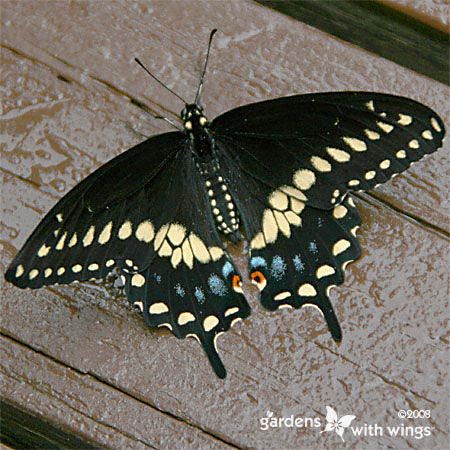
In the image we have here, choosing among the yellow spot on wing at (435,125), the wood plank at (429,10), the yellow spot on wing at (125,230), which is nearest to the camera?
the yellow spot on wing at (435,125)

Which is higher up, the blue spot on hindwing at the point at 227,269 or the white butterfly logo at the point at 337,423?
the blue spot on hindwing at the point at 227,269

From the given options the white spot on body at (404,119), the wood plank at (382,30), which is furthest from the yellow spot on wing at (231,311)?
the wood plank at (382,30)

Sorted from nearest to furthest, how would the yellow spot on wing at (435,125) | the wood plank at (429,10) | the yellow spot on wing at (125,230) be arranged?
the yellow spot on wing at (435,125)
the yellow spot on wing at (125,230)
the wood plank at (429,10)

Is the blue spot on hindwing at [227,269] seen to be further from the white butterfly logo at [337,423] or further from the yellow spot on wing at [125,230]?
the white butterfly logo at [337,423]

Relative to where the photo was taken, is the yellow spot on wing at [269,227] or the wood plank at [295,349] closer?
the wood plank at [295,349]

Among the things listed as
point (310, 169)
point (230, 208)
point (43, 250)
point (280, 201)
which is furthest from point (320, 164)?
point (43, 250)

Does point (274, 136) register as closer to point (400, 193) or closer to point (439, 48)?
point (400, 193)

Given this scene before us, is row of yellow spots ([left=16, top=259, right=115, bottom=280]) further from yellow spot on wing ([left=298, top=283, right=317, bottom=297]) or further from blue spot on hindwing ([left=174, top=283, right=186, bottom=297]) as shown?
yellow spot on wing ([left=298, top=283, right=317, bottom=297])

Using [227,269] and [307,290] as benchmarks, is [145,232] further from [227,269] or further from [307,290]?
[307,290]
